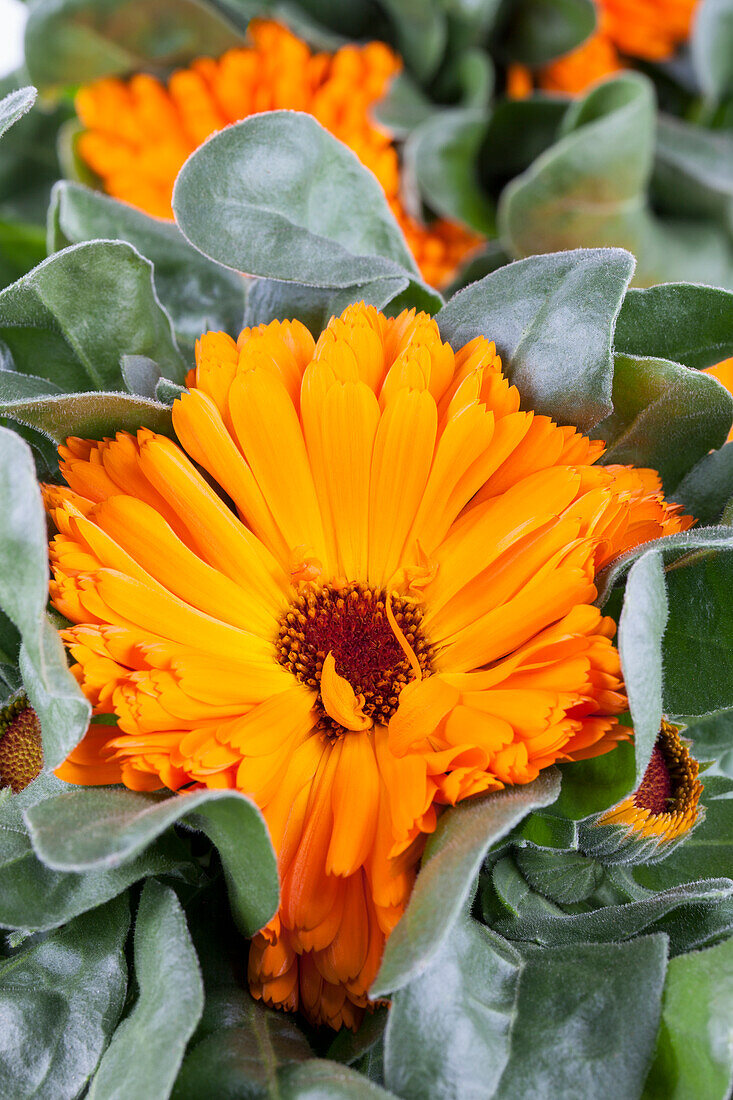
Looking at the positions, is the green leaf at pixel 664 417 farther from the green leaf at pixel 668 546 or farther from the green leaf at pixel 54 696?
the green leaf at pixel 54 696

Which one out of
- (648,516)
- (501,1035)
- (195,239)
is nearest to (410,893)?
(501,1035)

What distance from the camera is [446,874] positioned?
33 centimetres

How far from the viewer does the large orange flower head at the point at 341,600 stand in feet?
1.22

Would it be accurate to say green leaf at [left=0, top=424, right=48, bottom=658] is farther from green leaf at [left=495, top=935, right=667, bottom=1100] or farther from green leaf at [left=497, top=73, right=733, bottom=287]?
green leaf at [left=497, top=73, right=733, bottom=287]

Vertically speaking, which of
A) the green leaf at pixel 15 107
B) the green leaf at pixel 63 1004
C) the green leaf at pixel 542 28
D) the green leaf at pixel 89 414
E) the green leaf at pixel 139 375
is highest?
the green leaf at pixel 15 107

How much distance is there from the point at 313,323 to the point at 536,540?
6.8 inches

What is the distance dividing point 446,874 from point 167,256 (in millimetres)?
422

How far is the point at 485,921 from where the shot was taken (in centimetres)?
41

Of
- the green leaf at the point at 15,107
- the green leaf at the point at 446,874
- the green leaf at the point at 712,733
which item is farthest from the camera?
the green leaf at the point at 712,733

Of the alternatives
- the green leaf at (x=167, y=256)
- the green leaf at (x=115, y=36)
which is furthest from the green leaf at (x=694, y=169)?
the green leaf at (x=167, y=256)

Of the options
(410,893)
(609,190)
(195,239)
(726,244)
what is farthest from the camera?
(726,244)

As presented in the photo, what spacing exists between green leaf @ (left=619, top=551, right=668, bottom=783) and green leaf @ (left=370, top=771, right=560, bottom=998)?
38 mm

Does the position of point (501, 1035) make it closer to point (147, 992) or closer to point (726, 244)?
point (147, 992)

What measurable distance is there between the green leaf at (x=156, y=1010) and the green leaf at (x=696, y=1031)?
16 centimetres
